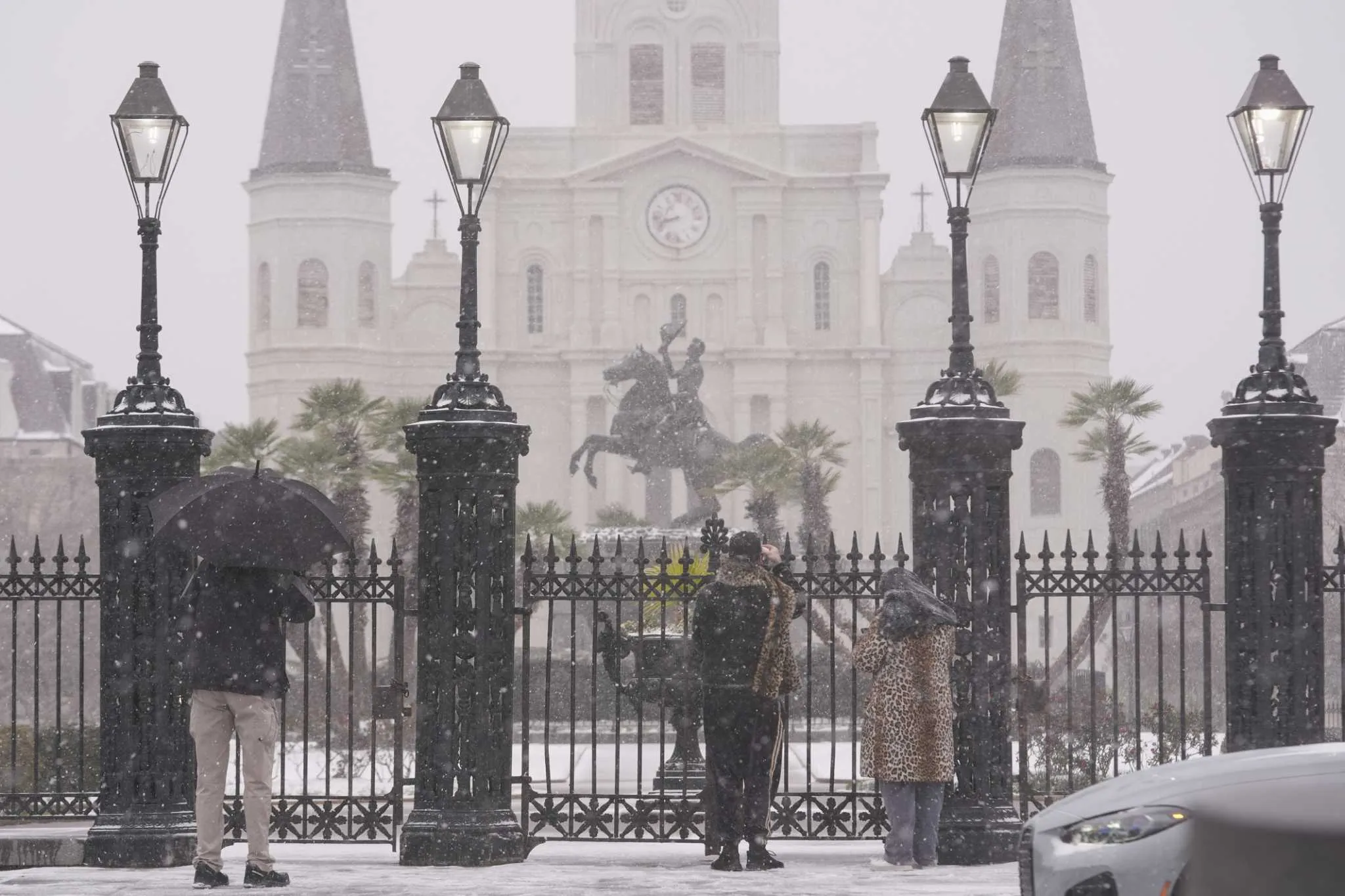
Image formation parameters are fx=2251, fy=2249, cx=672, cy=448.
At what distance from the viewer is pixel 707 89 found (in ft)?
209

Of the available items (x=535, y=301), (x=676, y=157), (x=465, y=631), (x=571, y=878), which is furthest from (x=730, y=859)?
(x=535, y=301)

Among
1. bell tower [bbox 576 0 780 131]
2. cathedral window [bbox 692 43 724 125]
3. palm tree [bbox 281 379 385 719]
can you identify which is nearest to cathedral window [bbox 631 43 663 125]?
bell tower [bbox 576 0 780 131]

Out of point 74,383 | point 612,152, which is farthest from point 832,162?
point 74,383

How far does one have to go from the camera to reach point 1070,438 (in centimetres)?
6006

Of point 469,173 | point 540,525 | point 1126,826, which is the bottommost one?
point 1126,826

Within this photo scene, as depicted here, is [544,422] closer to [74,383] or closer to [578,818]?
[74,383]

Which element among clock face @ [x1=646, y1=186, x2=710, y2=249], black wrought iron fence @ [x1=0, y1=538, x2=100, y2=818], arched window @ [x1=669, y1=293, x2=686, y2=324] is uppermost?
clock face @ [x1=646, y1=186, x2=710, y2=249]

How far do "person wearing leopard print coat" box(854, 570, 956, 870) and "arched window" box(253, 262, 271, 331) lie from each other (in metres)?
54.8

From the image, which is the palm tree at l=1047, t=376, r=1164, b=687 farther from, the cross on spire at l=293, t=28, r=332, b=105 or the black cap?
the cross on spire at l=293, t=28, r=332, b=105

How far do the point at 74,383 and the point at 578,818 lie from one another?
190ft

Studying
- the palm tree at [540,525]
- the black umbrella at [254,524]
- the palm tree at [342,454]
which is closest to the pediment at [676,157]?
the palm tree at [540,525]

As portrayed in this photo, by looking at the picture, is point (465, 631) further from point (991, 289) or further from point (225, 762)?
point (991, 289)

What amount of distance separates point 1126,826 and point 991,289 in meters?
56.4

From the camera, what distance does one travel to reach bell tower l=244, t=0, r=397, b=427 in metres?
62.3
